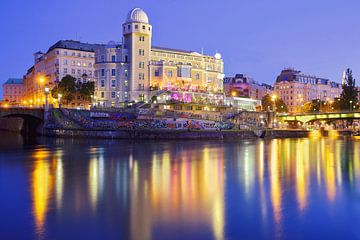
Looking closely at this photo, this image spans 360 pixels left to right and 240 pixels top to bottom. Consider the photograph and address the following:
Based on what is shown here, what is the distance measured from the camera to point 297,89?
17212 centimetres

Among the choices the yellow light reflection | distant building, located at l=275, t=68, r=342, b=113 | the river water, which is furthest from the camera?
distant building, located at l=275, t=68, r=342, b=113

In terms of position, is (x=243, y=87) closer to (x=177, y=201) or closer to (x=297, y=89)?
(x=297, y=89)

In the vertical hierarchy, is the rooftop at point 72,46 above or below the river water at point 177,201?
above

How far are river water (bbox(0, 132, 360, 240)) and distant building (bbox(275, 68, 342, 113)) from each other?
14635 centimetres

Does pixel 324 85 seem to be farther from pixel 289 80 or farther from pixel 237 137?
pixel 237 137

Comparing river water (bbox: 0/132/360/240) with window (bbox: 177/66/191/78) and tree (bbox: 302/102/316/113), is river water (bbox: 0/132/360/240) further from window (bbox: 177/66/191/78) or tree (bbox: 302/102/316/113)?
tree (bbox: 302/102/316/113)

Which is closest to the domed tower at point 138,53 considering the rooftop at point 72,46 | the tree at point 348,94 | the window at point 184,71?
the window at point 184,71

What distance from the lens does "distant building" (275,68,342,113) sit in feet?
563

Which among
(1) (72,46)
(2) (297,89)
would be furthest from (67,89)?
(2) (297,89)

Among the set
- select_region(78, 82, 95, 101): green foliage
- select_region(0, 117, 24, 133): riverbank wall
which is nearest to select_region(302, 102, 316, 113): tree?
select_region(78, 82, 95, 101): green foliage

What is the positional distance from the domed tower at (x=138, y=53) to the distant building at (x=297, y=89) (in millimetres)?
95012

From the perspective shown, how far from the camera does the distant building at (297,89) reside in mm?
171625

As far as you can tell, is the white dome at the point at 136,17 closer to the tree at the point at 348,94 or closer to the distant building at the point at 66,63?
the distant building at the point at 66,63

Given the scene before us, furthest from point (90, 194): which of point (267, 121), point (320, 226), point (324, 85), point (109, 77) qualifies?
point (324, 85)
